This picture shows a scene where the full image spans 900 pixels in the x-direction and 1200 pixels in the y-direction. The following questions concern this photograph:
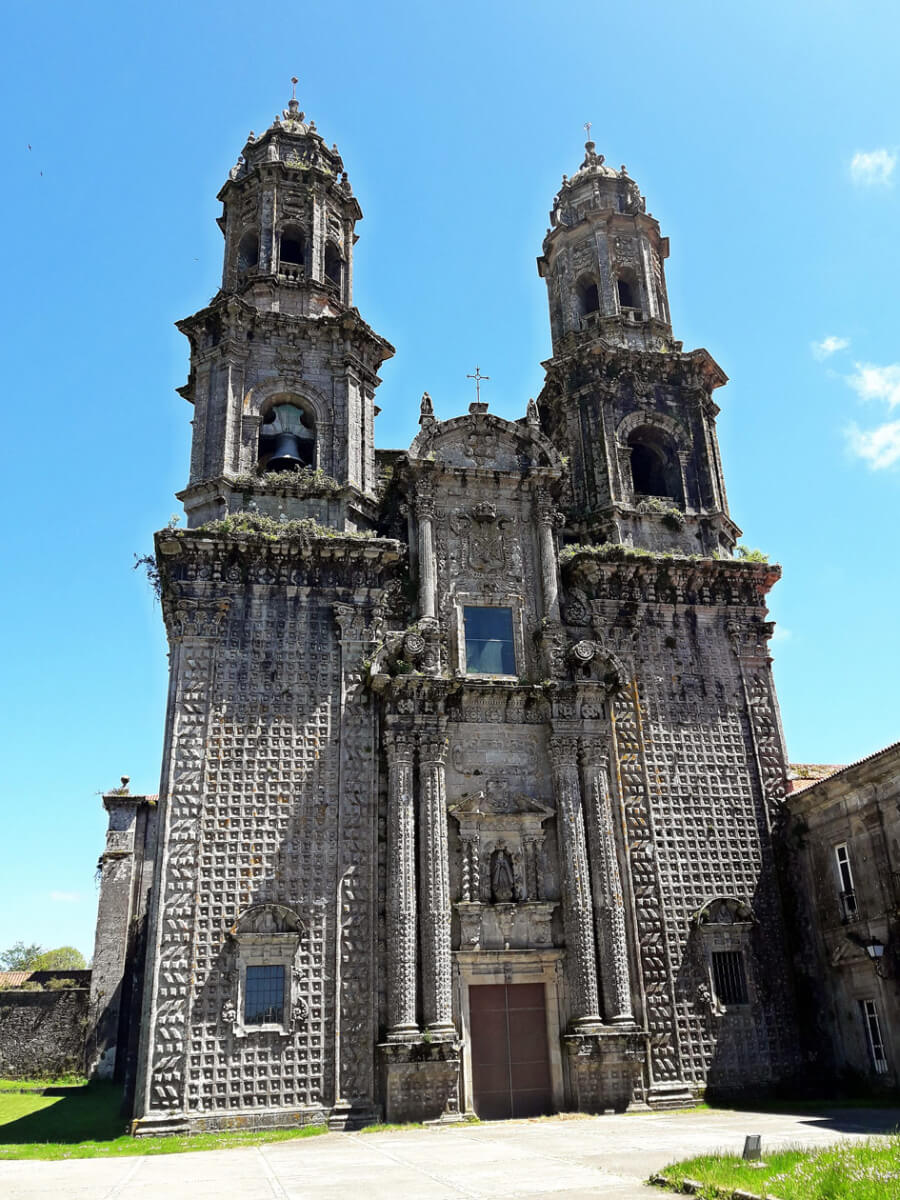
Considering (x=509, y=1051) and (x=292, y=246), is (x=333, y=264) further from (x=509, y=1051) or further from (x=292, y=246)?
(x=509, y=1051)

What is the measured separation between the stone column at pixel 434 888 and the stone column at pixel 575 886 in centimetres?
266

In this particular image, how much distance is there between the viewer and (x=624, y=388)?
29188 mm

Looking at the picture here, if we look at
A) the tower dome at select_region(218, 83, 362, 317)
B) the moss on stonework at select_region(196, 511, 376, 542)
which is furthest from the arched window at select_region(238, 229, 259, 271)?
the moss on stonework at select_region(196, 511, 376, 542)

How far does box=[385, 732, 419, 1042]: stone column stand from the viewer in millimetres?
20531

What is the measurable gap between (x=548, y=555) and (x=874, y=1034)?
13.0m

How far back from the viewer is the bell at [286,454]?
26.4 meters

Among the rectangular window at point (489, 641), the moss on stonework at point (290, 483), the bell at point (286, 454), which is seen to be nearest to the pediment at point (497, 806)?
the rectangular window at point (489, 641)

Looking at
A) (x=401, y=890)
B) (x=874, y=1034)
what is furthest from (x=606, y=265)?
(x=874, y=1034)

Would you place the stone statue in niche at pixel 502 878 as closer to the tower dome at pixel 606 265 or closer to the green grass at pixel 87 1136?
the green grass at pixel 87 1136

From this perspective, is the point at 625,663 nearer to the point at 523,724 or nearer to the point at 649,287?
the point at 523,724

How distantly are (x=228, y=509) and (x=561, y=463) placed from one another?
876 centimetres

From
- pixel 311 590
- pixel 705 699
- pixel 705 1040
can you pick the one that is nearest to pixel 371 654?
pixel 311 590

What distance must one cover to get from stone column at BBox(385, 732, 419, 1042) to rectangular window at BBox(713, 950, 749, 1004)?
7.01 metres

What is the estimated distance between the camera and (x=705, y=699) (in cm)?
2522
